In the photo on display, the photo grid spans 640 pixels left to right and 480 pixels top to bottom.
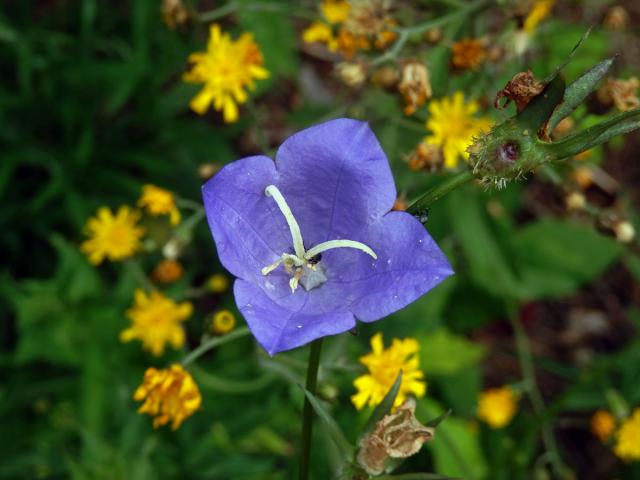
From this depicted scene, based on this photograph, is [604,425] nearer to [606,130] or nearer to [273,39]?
[273,39]

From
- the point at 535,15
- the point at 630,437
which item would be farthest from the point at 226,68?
the point at 630,437

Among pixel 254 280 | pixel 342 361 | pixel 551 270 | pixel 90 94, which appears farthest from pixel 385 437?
pixel 90 94

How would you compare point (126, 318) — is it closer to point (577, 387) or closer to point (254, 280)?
point (254, 280)

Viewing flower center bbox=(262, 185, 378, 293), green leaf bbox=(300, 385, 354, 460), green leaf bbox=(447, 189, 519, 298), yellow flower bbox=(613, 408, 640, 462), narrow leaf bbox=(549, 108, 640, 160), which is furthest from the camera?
green leaf bbox=(447, 189, 519, 298)

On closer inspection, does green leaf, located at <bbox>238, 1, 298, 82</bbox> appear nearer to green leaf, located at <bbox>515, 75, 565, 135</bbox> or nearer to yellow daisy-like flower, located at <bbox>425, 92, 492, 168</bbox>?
yellow daisy-like flower, located at <bbox>425, 92, 492, 168</bbox>

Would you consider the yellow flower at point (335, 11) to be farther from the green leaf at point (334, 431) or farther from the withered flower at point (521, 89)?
the green leaf at point (334, 431)

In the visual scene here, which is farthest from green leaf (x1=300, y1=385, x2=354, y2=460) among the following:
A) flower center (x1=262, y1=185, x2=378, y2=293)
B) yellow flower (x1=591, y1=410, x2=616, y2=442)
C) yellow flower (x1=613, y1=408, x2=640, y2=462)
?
yellow flower (x1=591, y1=410, x2=616, y2=442)
